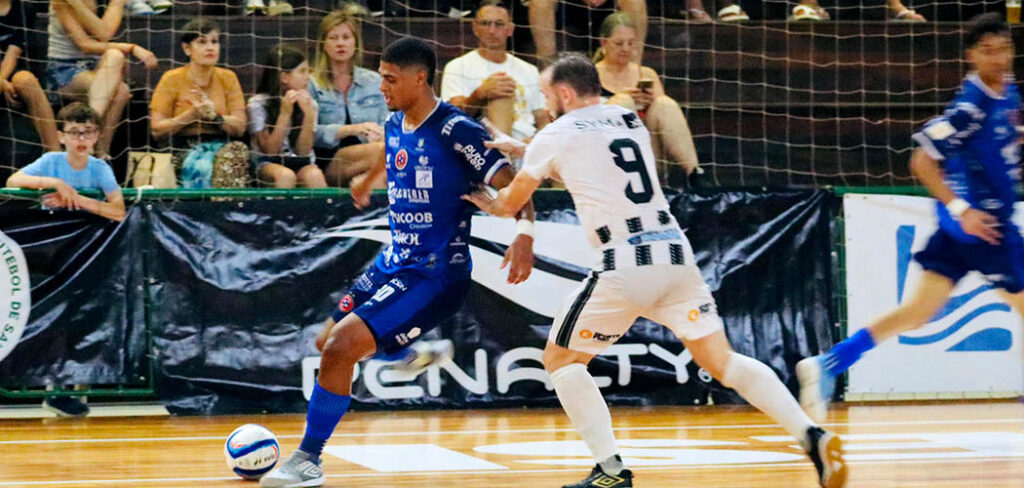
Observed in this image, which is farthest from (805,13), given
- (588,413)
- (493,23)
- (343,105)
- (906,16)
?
(588,413)

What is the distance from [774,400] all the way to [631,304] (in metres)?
0.71

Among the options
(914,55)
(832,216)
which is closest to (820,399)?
(832,216)

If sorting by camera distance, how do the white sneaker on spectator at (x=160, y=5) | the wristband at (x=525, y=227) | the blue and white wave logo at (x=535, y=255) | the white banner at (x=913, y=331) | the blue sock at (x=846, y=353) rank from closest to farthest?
1. the wristband at (x=525, y=227)
2. the blue sock at (x=846, y=353)
3. the blue and white wave logo at (x=535, y=255)
4. the white banner at (x=913, y=331)
5. the white sneaker on spectator at (x=160, y=5)

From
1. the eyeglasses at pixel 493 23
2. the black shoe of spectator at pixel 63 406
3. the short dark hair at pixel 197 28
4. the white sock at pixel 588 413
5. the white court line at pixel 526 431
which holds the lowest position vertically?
the white court line at pixel 526 431

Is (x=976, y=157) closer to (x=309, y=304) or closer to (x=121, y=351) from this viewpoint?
(x=309, y=304)

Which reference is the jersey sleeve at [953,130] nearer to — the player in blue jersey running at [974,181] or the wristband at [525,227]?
the player in blue jersey running at [974,181]

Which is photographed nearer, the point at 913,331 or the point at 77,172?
the point at 77,172

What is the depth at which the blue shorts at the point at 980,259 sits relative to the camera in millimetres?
7078

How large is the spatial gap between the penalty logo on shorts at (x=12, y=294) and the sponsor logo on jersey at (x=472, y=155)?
433cm

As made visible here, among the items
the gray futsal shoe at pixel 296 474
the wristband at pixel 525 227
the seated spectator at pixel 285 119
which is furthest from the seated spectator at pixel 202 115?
the wristband at pixel 525 227

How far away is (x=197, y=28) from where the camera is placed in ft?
33.7

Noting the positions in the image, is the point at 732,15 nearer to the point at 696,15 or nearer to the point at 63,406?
the point at 696,15

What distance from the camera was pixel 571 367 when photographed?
5.80 meters

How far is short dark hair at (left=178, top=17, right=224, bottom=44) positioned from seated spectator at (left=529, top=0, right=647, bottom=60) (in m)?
2.65
